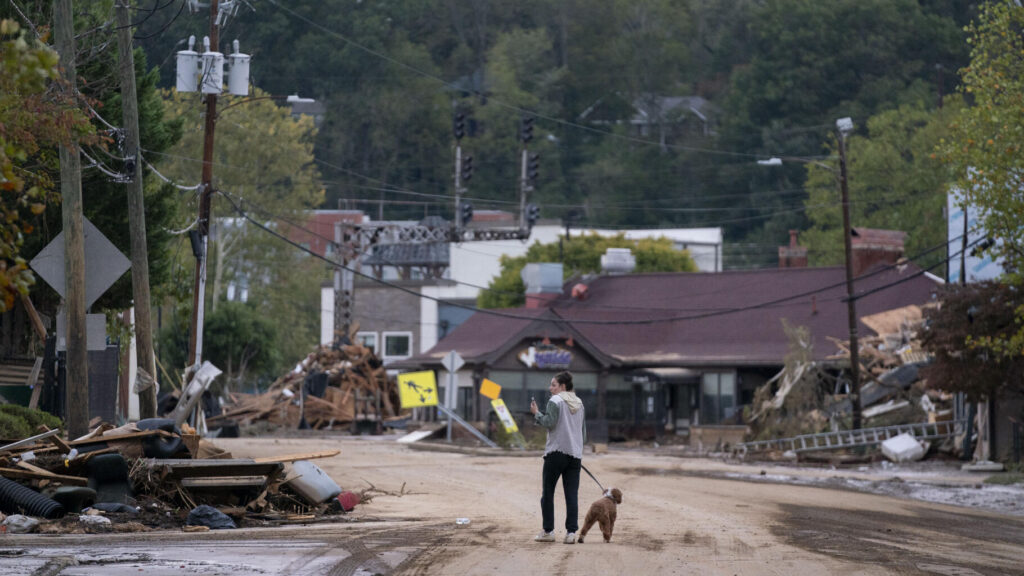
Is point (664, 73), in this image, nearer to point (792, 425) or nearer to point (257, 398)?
point (257, 398)

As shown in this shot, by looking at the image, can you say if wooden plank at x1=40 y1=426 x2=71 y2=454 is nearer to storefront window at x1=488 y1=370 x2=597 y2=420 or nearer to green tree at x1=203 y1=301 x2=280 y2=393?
storefront window at x1=488 y1=370 x2=597 y2=420

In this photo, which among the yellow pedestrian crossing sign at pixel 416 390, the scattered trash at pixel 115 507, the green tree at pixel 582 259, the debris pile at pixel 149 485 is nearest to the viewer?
the debris pile at pixel 149 485

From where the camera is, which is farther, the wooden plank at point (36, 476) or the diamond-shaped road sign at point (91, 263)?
the diamond-shaped road sign at point (91, 263)

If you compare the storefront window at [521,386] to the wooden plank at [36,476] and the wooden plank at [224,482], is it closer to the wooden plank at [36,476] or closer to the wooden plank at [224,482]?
the wooden plank at [224,482]

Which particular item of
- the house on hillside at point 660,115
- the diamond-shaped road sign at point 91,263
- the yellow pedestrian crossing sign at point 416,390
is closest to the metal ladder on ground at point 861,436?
the yellow pedestrian crossing sign at point 416,390

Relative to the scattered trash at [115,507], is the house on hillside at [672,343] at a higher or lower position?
higher

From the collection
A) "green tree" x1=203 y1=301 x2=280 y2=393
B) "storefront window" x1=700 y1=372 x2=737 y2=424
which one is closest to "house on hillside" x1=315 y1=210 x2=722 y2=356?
"green tree" x1=203 y1=301 x2=280 y2=393

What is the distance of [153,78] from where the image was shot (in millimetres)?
28328

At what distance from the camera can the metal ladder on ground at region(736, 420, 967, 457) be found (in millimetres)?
35094

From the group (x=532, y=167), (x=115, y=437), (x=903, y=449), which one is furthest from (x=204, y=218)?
(x=532, y=167)

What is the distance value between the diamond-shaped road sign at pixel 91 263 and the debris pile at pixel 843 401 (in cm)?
2225

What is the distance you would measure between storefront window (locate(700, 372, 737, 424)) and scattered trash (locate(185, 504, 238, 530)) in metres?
33.0

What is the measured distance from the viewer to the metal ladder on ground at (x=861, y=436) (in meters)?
35.1

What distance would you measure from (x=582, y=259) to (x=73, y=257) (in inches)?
2306
